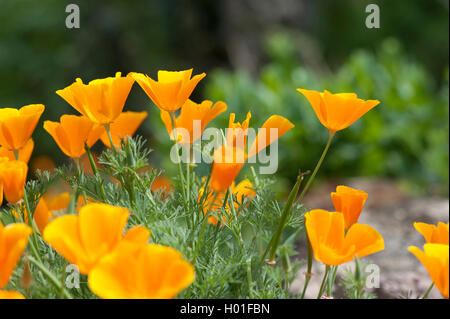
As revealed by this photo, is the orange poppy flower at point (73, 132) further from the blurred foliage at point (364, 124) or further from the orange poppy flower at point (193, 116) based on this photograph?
the blurred foliage at point (364, 124)

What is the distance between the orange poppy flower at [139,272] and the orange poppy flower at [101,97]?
1.03ft

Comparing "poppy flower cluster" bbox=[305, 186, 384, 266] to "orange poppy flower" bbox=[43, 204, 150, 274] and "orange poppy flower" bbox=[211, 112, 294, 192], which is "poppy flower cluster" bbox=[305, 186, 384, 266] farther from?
"orange poppy flower" bbox=[43, 204, 150, 274]

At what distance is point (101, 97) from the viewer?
3.19ft

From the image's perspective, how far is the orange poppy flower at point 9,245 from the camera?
30.1 inches

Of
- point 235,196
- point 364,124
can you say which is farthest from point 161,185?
point 364,124

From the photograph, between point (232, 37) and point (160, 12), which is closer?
point (232, 37)

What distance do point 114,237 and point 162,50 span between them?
6672mm

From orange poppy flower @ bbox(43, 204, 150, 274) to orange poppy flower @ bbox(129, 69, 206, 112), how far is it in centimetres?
26

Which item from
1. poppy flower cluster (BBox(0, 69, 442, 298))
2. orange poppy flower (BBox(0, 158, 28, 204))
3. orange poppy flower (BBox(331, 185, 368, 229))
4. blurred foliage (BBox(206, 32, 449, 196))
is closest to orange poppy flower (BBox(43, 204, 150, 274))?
poppy flower cluster (BBox(0, 69, 442, 298))

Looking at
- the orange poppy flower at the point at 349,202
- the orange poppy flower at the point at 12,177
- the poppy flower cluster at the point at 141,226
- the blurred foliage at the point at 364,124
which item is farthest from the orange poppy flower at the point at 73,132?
the blurred foliage at the point at 364,124

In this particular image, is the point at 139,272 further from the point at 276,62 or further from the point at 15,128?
the point at 276,62

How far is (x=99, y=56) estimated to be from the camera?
7.52 m

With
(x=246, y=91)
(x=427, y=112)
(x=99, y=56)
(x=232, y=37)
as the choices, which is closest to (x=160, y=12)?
(x=99, y=56)
